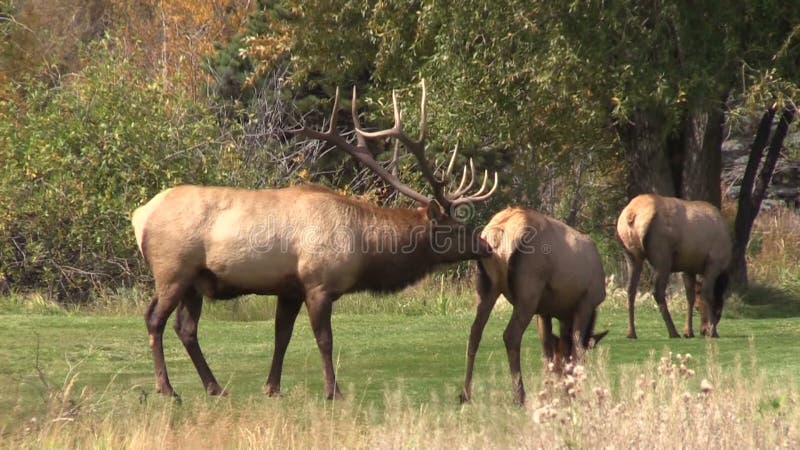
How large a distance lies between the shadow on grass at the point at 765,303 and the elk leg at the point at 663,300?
4119mm

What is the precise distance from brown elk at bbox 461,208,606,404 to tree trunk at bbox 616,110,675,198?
10379 millimetres

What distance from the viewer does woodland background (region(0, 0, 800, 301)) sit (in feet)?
67.5

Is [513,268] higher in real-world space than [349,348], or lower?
higher

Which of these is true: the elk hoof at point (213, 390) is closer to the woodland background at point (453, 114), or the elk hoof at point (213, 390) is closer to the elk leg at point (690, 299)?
the elk leg at point (690, 299)

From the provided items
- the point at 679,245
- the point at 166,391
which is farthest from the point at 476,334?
the point at 679,245

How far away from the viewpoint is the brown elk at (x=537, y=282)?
40.5 ft

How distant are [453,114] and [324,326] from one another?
406 inches

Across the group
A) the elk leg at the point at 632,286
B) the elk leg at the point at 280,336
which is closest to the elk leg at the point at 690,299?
the elk leg at the point at 632,286

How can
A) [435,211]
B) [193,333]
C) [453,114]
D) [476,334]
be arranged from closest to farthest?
[476,334], [193,333], [435,211], [453,114]

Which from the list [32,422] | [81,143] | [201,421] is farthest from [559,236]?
[81,143]

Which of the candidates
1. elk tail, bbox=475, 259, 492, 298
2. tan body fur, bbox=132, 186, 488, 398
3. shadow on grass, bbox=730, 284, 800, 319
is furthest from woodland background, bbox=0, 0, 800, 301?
tan body fur, bbox=132, 186, 488, 398

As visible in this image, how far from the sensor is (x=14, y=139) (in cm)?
2433

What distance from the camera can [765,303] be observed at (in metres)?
23.6

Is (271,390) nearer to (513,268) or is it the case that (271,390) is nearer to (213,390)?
(213,390)
